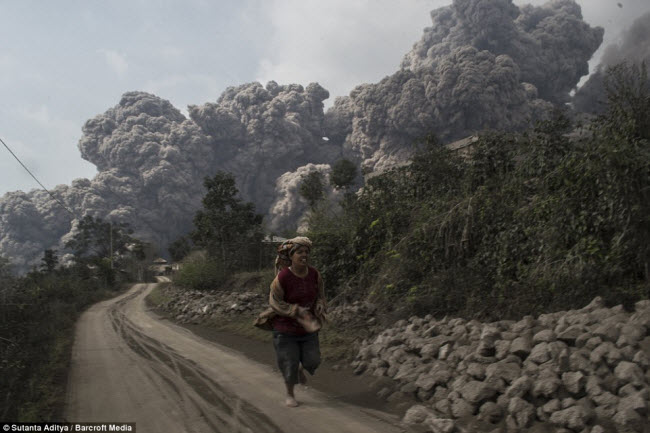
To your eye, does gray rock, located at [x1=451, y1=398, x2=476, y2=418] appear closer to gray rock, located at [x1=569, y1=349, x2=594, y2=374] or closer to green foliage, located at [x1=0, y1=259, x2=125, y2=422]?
gray rock, located at [x1=569, y1=349, x2=594, y2=374]

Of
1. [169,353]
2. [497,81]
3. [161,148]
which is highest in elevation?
[497,81]

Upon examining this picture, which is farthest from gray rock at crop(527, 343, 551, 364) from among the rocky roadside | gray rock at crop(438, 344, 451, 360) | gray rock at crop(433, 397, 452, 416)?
gray rock at crop(438, 344, 451, 360)

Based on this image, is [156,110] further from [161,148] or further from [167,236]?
[167,236]

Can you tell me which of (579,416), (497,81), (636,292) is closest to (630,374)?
(579,416)

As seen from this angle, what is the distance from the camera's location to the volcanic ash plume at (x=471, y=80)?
78500 millimetres

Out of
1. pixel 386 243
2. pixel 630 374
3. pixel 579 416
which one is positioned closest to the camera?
pixel 579 416

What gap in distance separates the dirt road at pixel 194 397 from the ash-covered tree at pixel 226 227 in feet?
50.8

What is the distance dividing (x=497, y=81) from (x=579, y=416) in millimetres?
84177

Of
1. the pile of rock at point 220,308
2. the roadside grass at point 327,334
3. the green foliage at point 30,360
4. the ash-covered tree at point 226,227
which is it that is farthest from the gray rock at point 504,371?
the ash-covered tree at point 226,227

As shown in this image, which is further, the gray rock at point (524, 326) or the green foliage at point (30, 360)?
the gray rock at point (524, 326)

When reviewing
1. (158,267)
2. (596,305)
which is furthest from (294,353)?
(158,267)

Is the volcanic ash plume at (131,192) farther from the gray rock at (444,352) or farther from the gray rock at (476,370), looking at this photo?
the gray rock at (476,370)

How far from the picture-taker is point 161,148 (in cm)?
9856

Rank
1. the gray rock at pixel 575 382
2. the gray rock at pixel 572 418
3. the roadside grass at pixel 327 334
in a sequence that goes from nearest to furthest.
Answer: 1. the gray rock at pixel 572 418
2. the gray rock at pixel 575 382
3. the roadside grass at pixel 327 334
